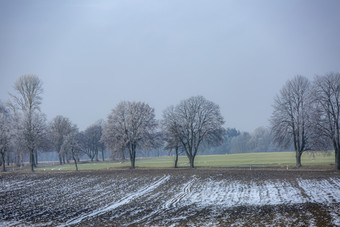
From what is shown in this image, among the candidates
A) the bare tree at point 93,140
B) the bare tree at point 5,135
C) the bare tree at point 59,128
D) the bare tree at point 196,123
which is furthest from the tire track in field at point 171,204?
the bare tree at point 93,140

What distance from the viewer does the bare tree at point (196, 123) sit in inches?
2076

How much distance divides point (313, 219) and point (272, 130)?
33462mm

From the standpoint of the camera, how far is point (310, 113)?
41.8m

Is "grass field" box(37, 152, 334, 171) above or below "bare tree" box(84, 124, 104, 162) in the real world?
below

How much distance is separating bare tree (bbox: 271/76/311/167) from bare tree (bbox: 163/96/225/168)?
1015cm

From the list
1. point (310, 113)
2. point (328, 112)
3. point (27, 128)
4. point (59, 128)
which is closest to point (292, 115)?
point (310, 113)

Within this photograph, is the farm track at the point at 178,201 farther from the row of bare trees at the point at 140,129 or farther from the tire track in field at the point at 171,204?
the row of bare trees at the point at 140,129

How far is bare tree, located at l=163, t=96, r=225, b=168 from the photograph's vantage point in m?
52.7

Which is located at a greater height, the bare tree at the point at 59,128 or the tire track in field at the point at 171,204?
the bare tree at the point at 59,128

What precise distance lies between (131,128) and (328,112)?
34.1m

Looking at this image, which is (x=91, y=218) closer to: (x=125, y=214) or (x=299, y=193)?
(x=125, y=214)

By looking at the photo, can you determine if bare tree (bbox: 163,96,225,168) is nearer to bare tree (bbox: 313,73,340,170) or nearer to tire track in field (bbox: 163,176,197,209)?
bare tree (bbox: 313,73,340,170)

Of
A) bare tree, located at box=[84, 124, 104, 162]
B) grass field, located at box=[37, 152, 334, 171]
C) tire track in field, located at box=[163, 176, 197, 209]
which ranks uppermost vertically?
bare tree, located at box=[84, 124, 104, 162]

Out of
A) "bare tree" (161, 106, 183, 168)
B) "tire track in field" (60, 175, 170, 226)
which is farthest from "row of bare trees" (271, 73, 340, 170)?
"tire track in field" (60, 175, 170, 226)
